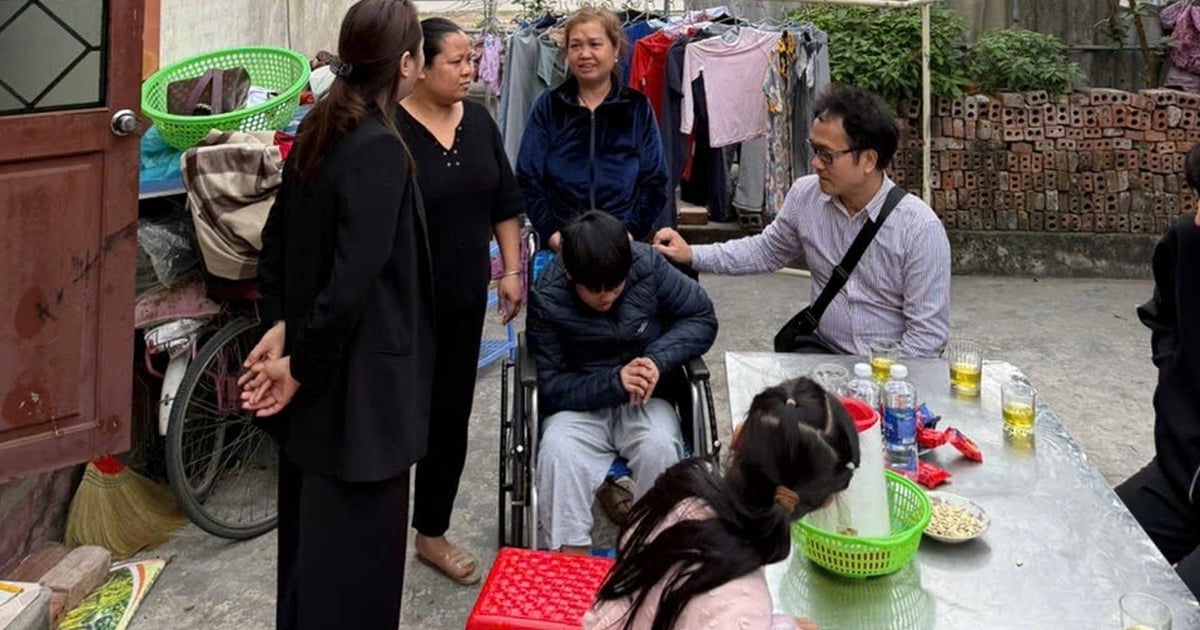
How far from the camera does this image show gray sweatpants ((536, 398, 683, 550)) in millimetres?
3086

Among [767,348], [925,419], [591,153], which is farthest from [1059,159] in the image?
[925,419]

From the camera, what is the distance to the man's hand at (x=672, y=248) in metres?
3.50

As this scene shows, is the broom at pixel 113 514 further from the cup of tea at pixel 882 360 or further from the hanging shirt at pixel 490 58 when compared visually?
the hanging shirt at pixel 490 58

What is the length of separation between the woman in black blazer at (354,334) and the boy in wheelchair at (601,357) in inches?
27.7

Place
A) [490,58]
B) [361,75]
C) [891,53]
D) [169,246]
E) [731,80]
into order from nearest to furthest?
[361,75]
[169,246]
[731,80]
[490,58]
[891,53]

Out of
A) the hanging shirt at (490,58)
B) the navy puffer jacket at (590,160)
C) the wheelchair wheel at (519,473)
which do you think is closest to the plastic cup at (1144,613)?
the wheelchair wheel at (519,473)

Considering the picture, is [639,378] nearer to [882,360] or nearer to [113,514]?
[882,360]

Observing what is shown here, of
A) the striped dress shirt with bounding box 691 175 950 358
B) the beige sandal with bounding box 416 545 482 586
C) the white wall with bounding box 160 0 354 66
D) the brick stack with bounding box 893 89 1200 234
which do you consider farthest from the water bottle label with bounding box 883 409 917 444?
the brick stack with bounding box 893 89 1200 234

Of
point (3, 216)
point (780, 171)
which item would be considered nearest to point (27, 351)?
point (3, 216)

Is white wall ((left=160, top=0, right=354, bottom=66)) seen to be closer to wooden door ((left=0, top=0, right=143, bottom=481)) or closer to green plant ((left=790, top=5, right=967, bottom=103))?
wooden door ((left=0, top=0, right=143, bottom=481))

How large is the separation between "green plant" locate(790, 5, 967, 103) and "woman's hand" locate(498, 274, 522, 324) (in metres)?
3.83

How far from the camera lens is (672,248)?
11.5 ft

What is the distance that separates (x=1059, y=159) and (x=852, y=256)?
4.28m

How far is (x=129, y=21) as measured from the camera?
9.85ft
